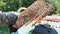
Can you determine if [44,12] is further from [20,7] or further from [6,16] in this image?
[6,16]

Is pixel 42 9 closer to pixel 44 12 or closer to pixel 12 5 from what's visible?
pixel 44 12

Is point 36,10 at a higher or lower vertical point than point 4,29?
higher

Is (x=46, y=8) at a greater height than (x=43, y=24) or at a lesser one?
greater

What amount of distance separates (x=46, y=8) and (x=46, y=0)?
0.07 metres

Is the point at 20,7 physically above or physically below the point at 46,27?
above

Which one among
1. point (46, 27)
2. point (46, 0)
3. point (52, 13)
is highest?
point (46, 0)

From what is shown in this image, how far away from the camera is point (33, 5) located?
66.1 inches

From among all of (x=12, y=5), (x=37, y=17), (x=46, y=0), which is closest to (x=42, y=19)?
(x=37, y=17)

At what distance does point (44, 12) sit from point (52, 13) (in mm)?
68

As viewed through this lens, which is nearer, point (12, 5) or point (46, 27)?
point (46, 27)

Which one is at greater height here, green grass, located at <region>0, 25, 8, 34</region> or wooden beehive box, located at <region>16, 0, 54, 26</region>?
wooden beehive box, located at <region>16, 0, 54, 26</region>

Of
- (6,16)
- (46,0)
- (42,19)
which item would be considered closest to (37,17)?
(42,19)

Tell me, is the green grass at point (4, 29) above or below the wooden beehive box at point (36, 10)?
below

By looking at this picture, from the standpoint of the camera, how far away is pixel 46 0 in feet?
5.42
